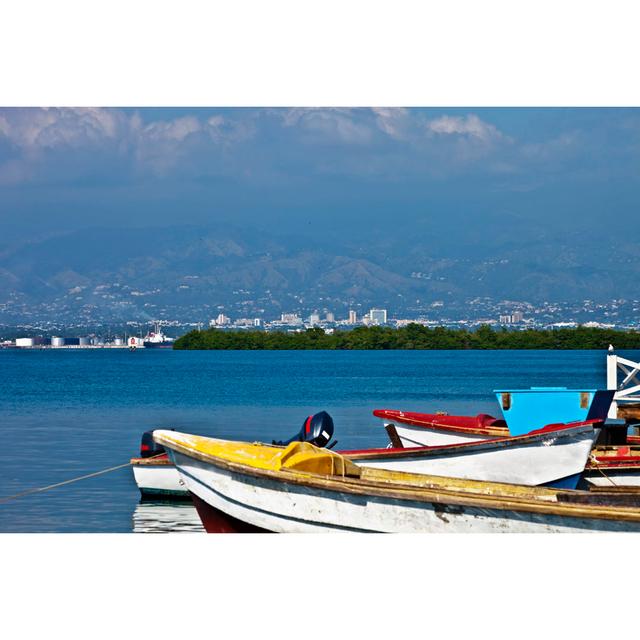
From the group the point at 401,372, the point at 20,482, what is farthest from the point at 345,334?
the point at 20,482

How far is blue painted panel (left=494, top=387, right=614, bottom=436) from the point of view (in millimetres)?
16828

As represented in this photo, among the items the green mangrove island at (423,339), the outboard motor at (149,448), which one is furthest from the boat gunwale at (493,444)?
the green mangrove island at (423,339)

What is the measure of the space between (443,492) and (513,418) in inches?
262

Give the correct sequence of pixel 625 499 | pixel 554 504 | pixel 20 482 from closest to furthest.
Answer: pixel 554 504 → pixel 625 499 → pixel 20 482

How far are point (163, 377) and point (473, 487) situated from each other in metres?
67.9

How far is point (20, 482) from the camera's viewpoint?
69.0 ft

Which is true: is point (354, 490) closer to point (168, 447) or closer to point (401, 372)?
point (168, 447)

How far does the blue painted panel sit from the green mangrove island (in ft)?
434

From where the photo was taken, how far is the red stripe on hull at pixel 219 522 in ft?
40.7

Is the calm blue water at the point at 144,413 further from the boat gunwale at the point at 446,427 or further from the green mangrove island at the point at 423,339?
the green mangrove island at the point at 423,339

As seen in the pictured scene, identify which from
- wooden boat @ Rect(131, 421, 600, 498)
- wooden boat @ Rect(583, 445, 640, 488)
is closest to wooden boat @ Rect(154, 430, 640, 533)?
wooden boat @ Rect(131, 421, 600, 498)

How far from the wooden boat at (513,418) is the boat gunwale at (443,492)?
4.76 m

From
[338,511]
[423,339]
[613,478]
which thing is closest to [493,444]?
[613,478]

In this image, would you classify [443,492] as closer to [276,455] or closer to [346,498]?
[346,498]
